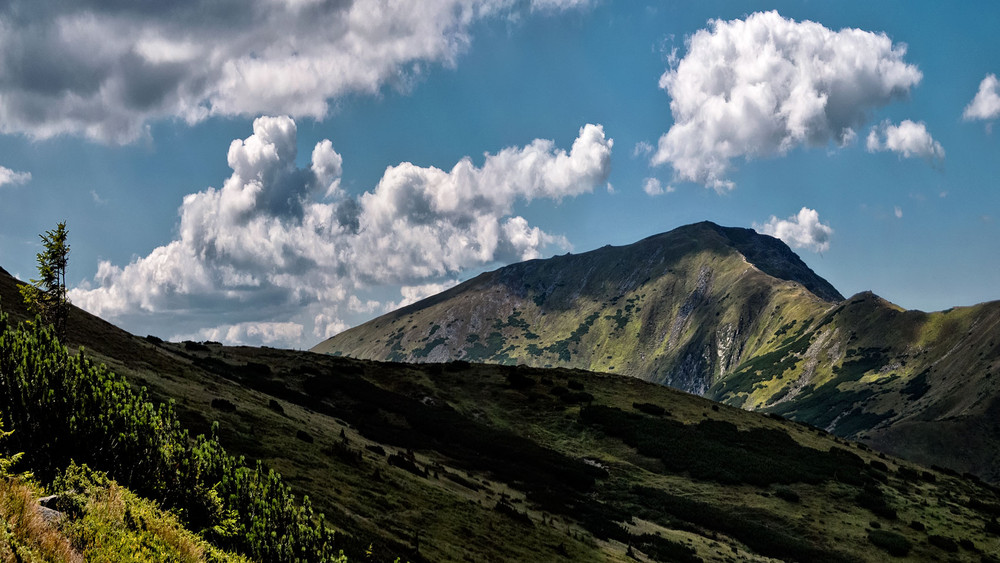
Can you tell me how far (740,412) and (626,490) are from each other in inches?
1815

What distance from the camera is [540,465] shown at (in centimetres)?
5766

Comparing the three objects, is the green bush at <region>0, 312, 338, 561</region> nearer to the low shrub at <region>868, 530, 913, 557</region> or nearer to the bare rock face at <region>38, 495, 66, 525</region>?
the bare rock face at <region>38, 495, 66, 525</region>

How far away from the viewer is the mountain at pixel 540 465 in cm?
3186

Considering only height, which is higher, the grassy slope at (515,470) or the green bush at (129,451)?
the green bush at (129,451)

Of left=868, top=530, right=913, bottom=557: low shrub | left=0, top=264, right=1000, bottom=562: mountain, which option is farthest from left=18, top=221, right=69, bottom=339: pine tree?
left=868, top=530, right=913, bottom=557: low shrub

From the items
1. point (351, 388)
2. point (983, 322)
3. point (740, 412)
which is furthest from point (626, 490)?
point (983, 322)

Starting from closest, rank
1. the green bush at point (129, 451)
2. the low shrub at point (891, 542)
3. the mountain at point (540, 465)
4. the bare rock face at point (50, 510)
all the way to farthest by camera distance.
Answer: the bare rock face at point (50, 510) → the green bush at point (129, 451) → the mountain at point (540, 465) → the low shrub at point (891, 542)

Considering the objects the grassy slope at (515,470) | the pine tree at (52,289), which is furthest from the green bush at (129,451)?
the pine tree at (52,289)

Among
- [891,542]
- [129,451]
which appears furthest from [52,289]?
[891,542]

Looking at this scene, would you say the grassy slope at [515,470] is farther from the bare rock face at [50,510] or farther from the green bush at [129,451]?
the bare rock face at [50,510]

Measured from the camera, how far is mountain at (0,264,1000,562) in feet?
105

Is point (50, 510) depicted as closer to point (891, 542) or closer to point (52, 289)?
point (52, 289)

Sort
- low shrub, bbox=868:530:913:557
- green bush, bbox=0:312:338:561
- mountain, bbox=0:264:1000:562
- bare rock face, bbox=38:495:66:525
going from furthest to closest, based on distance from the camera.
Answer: low shrub, bbox=868:530:913:557 < mountain, bbox=0:264:1000:562 < green bush, bbox=0:312:338:561 < bare rock face, bbox=38:495:66:525

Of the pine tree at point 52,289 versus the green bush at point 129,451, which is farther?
the pine tree at point 52,289
